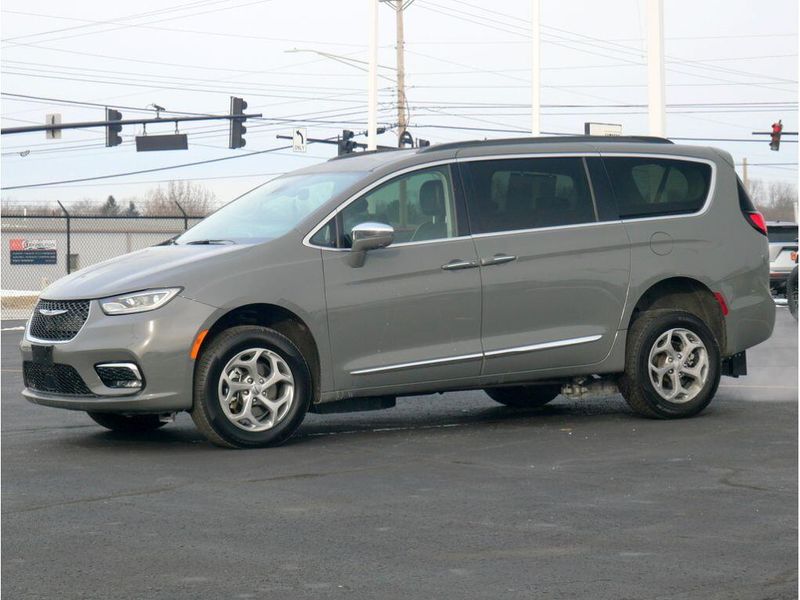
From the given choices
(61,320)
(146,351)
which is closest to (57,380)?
(61,320)

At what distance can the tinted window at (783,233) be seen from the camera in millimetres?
29547

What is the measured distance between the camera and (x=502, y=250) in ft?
30.2

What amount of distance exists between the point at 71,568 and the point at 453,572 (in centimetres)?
143

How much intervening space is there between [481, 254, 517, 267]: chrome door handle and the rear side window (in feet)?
3.29

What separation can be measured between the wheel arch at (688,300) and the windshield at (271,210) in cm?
228

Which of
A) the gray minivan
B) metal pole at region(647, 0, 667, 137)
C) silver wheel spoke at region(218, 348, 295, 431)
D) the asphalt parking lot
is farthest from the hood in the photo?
metal pole at region(647, 0, 667, 137)

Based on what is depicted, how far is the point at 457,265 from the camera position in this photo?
29.6 ft

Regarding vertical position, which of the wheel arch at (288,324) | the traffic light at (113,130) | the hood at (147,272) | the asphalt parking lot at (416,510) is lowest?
the asphalt parking lot at (416,510)

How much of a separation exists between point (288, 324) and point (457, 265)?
1159mm

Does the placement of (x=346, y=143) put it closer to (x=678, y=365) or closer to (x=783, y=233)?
(x=783, y=233)

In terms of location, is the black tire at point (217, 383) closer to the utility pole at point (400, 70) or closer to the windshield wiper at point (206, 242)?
the windshield wiper at point (206, 242)

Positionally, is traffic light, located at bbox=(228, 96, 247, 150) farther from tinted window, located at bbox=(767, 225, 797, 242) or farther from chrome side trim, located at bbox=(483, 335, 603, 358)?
chrome side trim, located at bbox=(483, 335, 603, 358)

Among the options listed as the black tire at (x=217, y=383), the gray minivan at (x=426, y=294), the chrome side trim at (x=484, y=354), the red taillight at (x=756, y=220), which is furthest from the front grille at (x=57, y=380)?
the red taillight at (x=756, y=220)

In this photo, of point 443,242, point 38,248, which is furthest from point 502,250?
point 38,248
